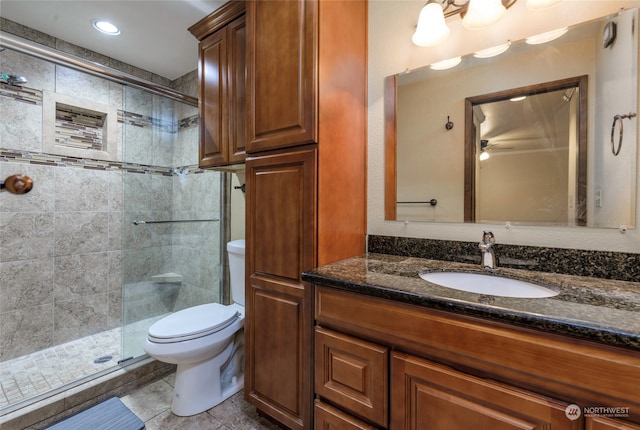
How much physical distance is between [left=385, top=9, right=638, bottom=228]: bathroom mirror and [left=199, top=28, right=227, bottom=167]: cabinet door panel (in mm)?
1042

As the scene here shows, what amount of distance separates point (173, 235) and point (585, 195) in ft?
8.64

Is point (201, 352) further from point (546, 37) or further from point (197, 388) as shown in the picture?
point (546, 37)

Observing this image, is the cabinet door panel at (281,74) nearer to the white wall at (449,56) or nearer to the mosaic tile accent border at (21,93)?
the white wall at (449,56)

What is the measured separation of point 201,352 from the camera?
151 cm

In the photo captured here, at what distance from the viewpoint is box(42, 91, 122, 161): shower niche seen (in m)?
2.10

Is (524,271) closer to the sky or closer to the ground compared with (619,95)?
closer to the ground

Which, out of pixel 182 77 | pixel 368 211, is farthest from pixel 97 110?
pixel 368 211

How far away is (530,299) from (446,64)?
3.64ft

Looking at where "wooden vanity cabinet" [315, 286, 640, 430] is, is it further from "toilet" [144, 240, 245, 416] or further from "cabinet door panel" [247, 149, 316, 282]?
"toilet" [144, 240, 245, 416]

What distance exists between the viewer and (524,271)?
3.63 ft

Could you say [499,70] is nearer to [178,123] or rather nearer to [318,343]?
[318,343]

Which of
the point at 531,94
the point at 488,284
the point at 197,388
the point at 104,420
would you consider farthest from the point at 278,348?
the point at 531,94

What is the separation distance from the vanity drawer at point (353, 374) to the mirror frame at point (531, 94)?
0.77 meters

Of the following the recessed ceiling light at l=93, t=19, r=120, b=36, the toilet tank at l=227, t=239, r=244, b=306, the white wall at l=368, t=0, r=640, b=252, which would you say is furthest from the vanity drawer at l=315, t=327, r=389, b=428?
the recessed ceiling light at l=93, t=19, r=120, b=36
